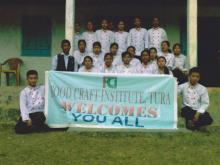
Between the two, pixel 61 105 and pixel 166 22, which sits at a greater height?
pixel 166 22

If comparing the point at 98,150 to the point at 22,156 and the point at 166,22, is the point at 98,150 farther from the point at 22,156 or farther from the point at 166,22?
the point at 166,22

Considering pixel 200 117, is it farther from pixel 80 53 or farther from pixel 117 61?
pixel 80 53

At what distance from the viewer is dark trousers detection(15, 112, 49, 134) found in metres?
9.20

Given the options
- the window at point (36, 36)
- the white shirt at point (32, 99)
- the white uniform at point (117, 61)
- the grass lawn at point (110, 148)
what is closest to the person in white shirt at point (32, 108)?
the white shirt at point (32, 99)

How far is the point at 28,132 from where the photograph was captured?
9281 millimetres

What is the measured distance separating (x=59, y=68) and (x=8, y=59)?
4.30 metres

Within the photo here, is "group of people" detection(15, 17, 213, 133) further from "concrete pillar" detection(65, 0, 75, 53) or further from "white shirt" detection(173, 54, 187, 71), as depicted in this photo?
"concrete pillar" detection(65, 0, 75, 53)

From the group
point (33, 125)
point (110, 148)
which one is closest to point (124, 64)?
point (33, 125)

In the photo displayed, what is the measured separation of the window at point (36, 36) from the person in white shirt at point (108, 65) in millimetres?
4502

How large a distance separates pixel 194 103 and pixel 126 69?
1.67 meters

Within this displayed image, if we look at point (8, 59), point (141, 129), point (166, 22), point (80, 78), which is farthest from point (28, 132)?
point (166, 22)

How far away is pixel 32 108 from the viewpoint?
9.42m

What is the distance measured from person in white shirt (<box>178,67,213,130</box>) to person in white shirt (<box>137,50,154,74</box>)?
1.07 meters

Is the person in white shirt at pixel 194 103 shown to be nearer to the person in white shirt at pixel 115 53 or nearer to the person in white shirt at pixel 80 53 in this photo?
the person in white shirt at pixel 115 53
